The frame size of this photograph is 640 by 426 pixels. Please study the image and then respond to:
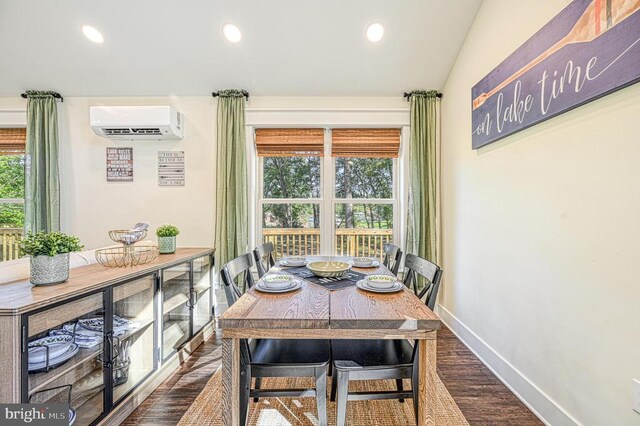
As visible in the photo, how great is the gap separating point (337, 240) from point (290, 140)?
123 cm

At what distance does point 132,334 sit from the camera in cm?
184

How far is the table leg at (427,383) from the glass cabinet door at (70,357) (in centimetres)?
162

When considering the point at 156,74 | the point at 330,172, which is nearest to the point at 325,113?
the point at 330,172

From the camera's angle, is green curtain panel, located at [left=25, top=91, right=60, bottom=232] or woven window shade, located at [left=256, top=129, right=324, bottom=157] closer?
green curtain panel, located at [left=25, top=91, right=60, bottom=232]

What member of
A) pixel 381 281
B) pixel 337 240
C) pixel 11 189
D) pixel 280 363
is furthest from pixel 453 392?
pixel 11 189

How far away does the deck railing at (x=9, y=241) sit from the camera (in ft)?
10.2

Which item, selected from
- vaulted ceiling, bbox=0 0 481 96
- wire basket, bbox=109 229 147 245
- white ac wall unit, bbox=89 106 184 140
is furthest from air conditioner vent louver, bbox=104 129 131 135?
wire basket, bbox=109 229 147 245

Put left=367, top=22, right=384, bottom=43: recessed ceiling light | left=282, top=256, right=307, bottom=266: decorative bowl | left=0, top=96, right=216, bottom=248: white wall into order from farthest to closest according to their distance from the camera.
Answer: left=0, top=96, right=216, bottom=248: white wall < left=367, top=22, right=384, bottom=43: recessed ceiling light < left=282, top=256, right=307, bottom=266: decorative bowl

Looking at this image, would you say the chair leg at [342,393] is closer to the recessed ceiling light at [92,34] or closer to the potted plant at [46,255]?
the potted plant at [46,255]

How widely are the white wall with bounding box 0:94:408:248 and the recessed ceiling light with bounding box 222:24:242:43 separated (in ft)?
1.99

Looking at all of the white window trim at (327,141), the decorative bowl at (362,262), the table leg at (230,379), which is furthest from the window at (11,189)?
the decorative bowl at (362,262)

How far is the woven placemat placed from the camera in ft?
5.53

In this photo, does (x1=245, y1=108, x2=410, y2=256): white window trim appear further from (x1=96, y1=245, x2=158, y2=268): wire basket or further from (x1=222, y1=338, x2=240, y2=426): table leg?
(x1=222, y1=338, x2=240, y2=426): table leg

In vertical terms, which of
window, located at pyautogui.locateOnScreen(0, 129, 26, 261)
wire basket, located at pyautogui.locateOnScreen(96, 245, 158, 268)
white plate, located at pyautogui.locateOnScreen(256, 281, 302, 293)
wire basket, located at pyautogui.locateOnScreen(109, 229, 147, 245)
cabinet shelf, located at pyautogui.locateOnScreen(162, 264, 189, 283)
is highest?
window, located at pyautogui.locateOnScreen(0, 129, 26, 261)
